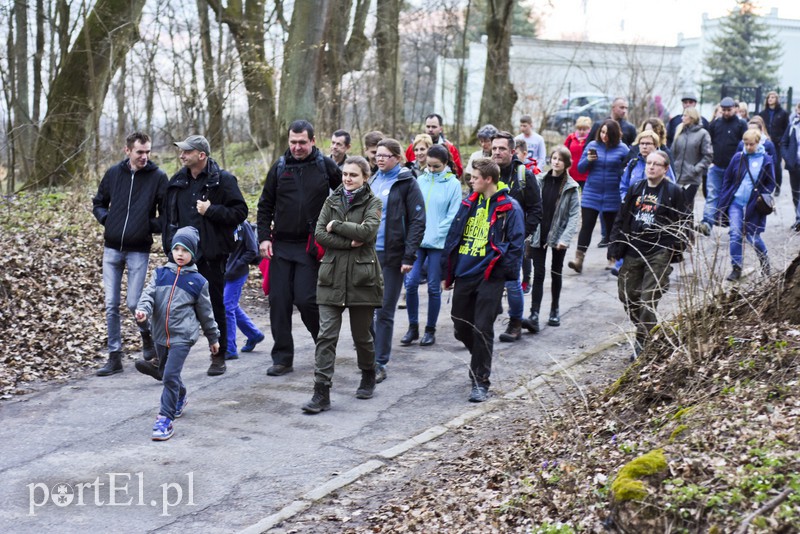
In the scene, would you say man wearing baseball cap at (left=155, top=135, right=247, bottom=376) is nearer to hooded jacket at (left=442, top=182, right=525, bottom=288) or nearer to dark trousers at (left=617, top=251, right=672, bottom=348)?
hooded jacket at (left=442, top=182, right=525, bottom=288)

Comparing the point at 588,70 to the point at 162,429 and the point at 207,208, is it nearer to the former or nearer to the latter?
the point at 207,208

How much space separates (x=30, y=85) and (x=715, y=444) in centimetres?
2661

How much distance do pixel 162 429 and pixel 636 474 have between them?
3.90 meters

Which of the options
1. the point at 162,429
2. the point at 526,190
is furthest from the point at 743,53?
the point at 162,429

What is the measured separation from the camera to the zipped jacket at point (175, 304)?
7594mm

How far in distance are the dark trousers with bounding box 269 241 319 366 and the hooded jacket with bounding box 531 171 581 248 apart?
121 inches

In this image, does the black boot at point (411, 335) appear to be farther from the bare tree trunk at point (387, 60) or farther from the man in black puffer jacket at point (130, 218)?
the bare tree trunk at point (387, 60)

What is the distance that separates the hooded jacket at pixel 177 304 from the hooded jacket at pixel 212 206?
1.16 metres

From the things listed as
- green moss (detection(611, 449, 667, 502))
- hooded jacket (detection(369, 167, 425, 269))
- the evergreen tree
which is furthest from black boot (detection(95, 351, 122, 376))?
the evergreen tree

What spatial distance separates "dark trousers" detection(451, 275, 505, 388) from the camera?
8234 millimetres

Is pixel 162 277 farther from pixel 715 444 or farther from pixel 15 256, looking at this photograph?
pixel 15 256

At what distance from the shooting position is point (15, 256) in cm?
1201

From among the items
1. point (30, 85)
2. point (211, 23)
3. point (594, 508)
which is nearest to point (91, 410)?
point (594, 508)

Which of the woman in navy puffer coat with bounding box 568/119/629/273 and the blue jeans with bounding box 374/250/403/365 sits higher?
the woman in navy puffer coat with bounding box 568/119/629/273
